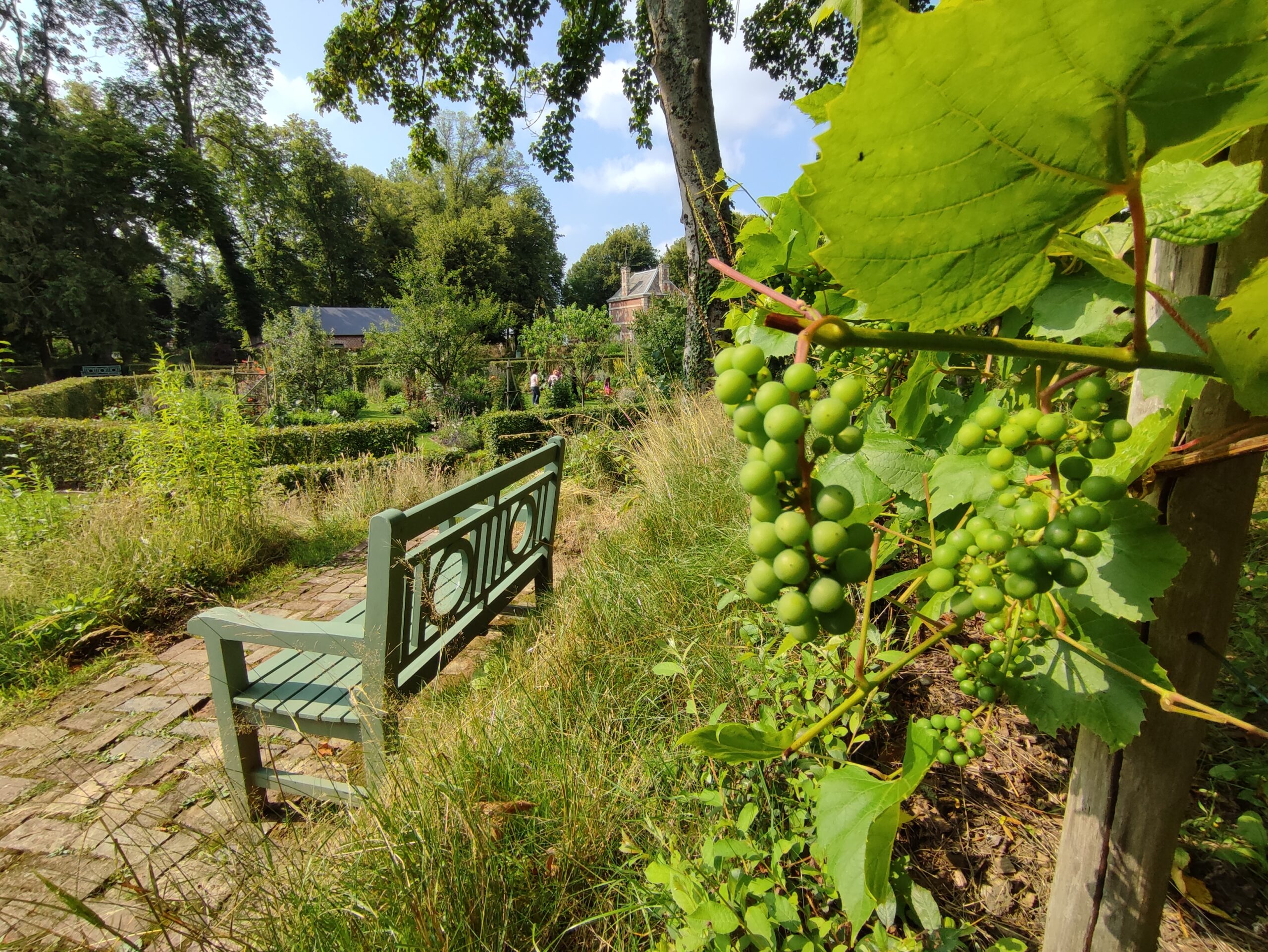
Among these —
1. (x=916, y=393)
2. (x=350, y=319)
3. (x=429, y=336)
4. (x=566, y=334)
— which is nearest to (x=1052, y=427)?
(x=916, y=393)

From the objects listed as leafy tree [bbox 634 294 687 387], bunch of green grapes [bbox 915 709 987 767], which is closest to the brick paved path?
bunch of green grapes [bbox 915 709 987 767]

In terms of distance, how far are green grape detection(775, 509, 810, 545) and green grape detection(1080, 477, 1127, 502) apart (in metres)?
0.30

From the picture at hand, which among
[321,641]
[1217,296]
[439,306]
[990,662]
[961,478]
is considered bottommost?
[321,641]

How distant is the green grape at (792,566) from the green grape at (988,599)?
8.1 inches

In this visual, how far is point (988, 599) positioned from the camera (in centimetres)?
48

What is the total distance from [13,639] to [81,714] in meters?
1.05

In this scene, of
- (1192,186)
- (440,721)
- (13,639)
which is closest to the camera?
(1192,186)

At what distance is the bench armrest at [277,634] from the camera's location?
227 cm

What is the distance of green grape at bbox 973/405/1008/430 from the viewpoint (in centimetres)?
54

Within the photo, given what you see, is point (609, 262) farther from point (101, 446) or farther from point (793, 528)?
point (793, 528)

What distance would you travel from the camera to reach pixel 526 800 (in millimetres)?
1681

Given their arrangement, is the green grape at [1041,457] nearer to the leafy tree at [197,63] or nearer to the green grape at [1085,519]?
the green grape at [1085,519]

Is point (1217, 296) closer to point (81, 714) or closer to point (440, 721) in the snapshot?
point (440, 721)

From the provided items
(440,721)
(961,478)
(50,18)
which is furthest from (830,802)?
(50,18)
